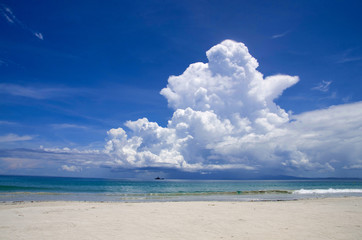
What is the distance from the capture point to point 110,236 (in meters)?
9.63

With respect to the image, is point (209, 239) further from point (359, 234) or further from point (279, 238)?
point (359, 234)

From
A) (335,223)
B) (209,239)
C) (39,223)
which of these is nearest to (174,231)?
(209,239)

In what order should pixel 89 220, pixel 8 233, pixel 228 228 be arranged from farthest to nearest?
pixel 89 220 → pixel 228 228 → pixel 8 233

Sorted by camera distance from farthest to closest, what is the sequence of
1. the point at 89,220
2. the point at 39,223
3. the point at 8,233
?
1. the point at 89,220
2. the point at 39,223
3. the point at 8,233

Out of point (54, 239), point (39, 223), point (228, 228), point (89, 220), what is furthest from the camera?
point (89, 220)

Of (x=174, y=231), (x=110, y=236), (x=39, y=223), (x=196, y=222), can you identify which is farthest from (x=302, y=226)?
(x=39, y=223)

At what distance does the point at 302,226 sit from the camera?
459 inches

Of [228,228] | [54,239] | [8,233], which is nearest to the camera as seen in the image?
[54,239]

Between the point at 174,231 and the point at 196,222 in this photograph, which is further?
the point at 196,222

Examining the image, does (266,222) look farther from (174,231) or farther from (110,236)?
(110,236)

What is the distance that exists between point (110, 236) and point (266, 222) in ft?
25.9

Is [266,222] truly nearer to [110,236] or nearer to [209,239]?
[209,239]

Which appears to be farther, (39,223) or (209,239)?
(39,223)

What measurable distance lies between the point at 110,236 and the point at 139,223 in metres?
2.98
